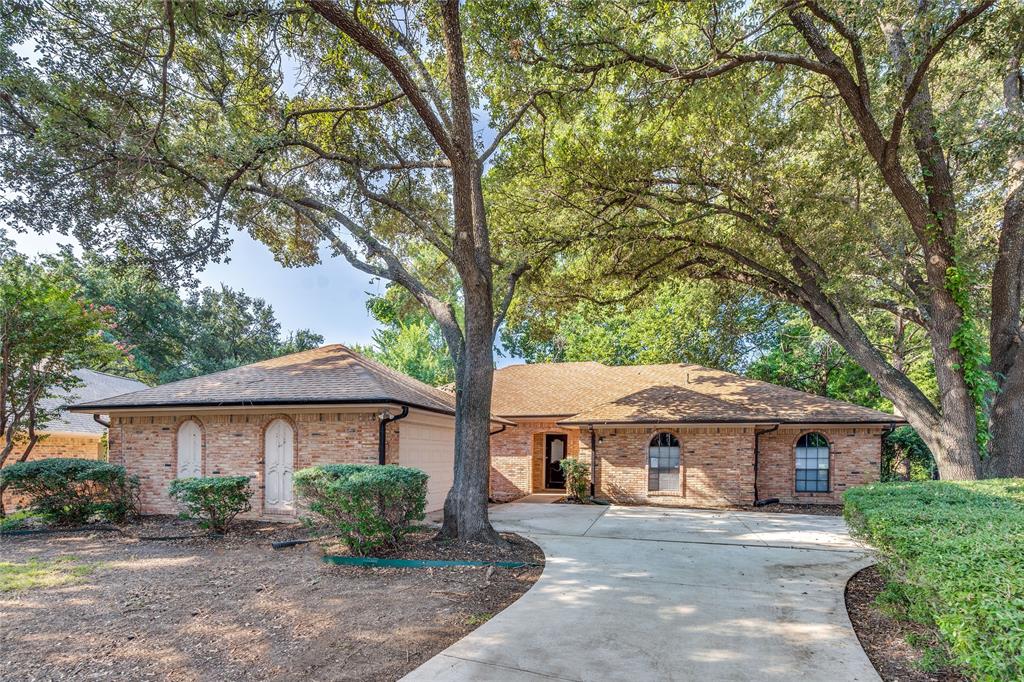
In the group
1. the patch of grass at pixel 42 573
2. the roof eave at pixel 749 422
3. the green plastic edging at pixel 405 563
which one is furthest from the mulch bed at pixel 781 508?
the patch of grass at pixel 42 573

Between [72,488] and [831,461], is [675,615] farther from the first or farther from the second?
[831,461]

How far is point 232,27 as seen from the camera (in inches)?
291

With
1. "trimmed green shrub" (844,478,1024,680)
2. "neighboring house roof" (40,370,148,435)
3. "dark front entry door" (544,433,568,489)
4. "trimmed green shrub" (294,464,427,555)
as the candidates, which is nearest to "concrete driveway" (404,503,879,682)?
"trimmed green shrub" (844,478,1024,680)

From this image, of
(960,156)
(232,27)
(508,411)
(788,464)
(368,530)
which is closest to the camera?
(368,530)

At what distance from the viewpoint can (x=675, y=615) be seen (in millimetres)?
5027

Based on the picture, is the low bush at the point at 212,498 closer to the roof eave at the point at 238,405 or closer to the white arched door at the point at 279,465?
the white arched door at the point at 279,465

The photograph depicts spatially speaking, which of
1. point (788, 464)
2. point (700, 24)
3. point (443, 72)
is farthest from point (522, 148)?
point (788, 464)

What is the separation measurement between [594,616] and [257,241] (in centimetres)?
1113

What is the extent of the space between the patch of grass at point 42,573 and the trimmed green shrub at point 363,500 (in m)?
2.76

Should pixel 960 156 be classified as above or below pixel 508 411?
above

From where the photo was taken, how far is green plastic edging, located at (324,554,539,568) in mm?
6805

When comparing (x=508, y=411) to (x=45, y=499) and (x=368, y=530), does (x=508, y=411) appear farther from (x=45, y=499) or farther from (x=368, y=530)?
(x=45, y=499)

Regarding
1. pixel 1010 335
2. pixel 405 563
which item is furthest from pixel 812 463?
pixel 405 563

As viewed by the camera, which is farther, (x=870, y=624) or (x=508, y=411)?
(x=508, y=411)
